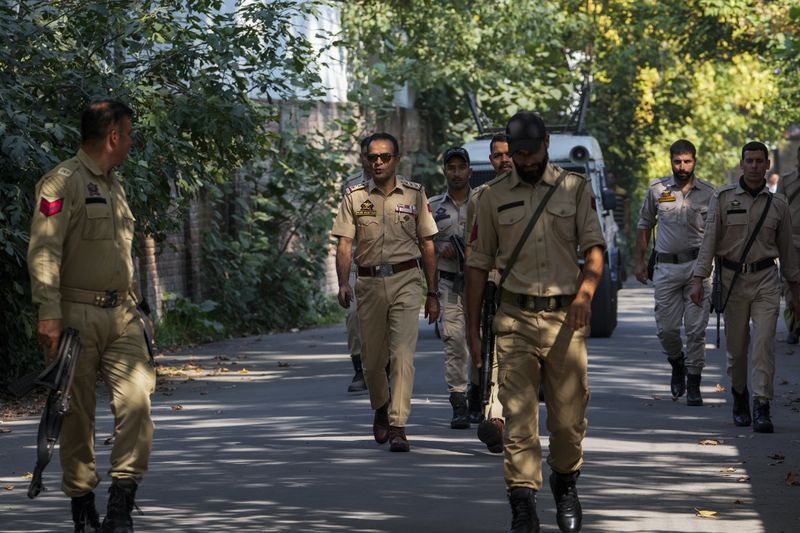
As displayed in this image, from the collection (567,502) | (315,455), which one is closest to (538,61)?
(315,455)

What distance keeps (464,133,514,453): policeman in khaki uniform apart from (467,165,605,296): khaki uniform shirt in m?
0.17

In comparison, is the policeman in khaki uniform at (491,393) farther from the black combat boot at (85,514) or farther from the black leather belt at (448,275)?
the black combat boot at (85,514)

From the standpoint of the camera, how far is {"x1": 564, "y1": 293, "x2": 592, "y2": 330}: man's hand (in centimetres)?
770

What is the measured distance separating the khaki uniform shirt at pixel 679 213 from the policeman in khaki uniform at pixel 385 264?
3062 millimetres

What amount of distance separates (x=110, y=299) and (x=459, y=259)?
15.1 feet

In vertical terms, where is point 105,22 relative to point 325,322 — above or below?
above

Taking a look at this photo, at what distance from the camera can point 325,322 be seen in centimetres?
2597

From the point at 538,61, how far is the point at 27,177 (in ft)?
75.0

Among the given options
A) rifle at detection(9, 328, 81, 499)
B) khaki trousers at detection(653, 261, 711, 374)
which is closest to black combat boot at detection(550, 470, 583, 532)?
rifle at detection(9, 328, 81, 499)

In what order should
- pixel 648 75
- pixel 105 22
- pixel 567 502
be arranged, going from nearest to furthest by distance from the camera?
1. pixel 567 502
2. pixel 105 22
3. pixel 648 75

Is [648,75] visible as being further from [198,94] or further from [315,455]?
[315,455]

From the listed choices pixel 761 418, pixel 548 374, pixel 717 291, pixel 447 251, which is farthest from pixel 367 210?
pixel 548 374

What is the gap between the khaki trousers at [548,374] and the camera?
781 cm

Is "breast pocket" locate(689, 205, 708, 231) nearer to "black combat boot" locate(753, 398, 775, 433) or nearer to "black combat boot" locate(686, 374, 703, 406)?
"black combat boot" locate(686, 374, 703, 406)
